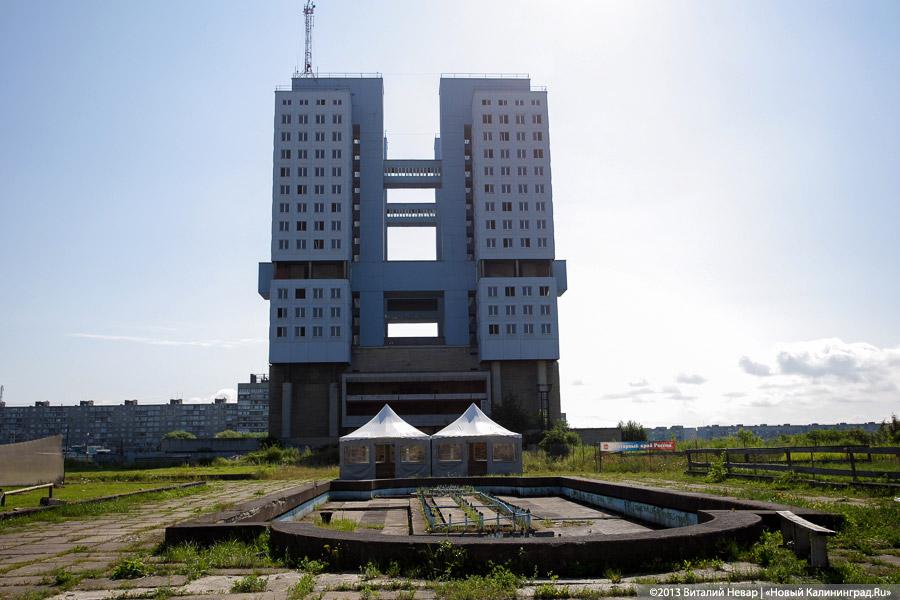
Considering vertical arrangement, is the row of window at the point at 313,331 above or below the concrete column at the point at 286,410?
above

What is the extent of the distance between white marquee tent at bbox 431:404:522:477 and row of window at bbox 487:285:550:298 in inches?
1904

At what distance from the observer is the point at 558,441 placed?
2625 inches

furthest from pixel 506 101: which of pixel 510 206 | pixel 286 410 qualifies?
pixel 286 410

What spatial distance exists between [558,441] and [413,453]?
32815mm

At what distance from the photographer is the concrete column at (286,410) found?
8350 centimetres

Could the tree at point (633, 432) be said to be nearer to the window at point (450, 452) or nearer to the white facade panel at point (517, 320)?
the white facade panel at point (517, 320)

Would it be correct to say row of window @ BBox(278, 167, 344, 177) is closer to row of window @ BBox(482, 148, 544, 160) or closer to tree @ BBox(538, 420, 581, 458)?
row of window @ BBox(482, 148, 544, 160)

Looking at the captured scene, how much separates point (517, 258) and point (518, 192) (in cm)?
846

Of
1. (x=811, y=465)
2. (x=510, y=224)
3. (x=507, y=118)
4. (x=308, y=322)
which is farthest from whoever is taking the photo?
(x=507, y=118)

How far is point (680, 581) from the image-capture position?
7969mm

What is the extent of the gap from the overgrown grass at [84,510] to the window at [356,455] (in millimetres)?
10924

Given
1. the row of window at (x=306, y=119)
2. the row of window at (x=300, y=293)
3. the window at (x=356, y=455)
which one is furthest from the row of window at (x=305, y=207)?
the window at (x=356, y=455)

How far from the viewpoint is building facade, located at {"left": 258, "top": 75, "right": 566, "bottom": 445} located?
276 feet

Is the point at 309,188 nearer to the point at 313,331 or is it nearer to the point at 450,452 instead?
the point at 313,331
